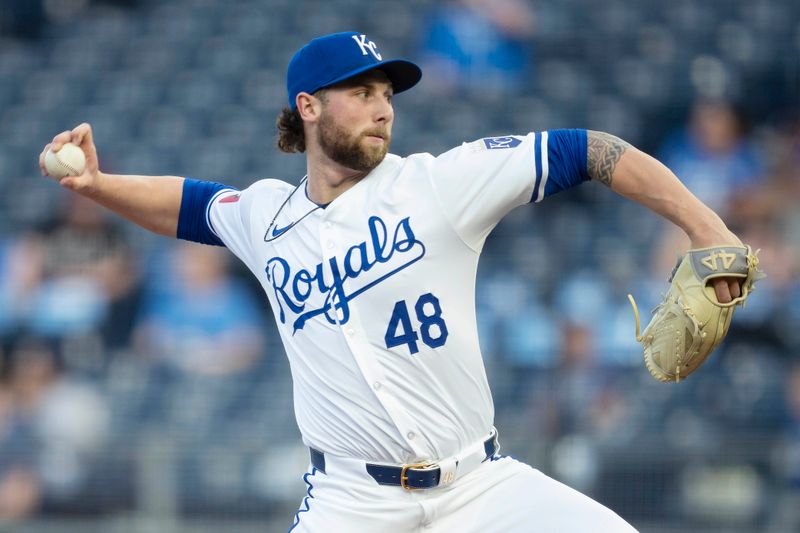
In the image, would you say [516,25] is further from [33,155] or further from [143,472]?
[143,472]

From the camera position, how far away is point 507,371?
737cm

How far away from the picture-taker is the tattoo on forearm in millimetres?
3400

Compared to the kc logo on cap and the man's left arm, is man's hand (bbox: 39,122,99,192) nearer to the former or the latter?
the kc logo on cap

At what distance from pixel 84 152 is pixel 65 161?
89mm

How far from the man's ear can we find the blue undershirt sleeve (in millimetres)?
786

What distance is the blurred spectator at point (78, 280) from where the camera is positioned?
790 centimetres

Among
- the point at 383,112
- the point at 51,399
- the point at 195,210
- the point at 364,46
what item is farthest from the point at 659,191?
the point at 51,399

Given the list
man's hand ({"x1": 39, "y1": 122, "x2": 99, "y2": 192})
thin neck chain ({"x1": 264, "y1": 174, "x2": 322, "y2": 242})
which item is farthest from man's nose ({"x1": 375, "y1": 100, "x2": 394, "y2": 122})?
man's hand ({"x1": 39, "y1": 122, "x2": 99, "y2": 192})

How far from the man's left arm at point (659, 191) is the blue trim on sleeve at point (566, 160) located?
27mm

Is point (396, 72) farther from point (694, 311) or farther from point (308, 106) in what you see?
point (694, 311)

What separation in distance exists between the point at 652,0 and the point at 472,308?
6720mm

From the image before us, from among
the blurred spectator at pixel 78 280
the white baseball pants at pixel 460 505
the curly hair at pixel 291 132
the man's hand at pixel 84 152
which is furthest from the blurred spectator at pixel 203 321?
the white baseball pants at pixel 460 505

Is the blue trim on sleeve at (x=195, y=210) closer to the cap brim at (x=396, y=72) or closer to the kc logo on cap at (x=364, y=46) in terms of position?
the cap brim at (x=396, y=72)

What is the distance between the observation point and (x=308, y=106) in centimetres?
398
